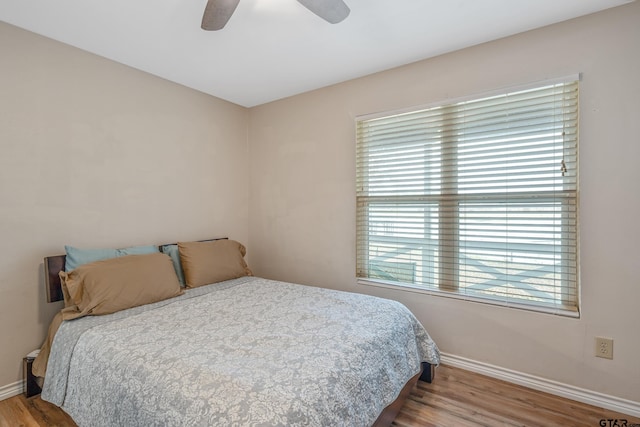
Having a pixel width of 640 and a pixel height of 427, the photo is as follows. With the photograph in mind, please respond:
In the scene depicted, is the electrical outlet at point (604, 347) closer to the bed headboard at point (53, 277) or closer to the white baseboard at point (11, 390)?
the bed headboard at point (53, 277)

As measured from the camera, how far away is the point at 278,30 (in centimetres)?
213

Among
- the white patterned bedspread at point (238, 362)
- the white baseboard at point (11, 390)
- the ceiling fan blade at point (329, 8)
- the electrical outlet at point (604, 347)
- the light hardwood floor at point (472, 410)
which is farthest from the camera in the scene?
the white baseboard at point (11, 390)

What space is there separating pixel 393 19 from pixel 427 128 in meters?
0.88

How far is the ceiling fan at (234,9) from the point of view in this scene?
1517 mm

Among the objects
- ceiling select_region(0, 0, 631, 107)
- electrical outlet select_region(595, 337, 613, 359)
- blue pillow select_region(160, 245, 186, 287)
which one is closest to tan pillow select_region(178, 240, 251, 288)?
blue pillow select_region(160, 245, 186, 287)

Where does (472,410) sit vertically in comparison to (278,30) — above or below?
below

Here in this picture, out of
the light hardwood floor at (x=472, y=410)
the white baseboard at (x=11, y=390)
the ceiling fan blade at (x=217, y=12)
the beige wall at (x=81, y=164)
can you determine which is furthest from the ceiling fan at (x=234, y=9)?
the white baseboard at (x=11, y=390)

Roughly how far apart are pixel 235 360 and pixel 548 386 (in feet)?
6.89

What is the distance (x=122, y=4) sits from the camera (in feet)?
6.10

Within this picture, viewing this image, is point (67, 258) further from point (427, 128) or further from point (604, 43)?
point (604, 43)

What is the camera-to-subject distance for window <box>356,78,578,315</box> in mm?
2080

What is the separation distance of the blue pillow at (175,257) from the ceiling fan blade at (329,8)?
2.19 metres

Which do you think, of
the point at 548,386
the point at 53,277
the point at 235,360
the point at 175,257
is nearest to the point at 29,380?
the point at 53,277

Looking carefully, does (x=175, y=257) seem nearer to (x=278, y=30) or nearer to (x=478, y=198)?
(x=278, y=30)
